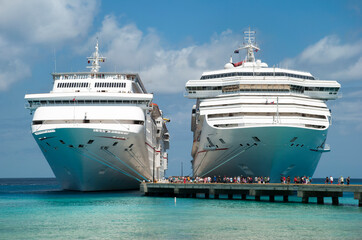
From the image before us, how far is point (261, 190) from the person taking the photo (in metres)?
41.8

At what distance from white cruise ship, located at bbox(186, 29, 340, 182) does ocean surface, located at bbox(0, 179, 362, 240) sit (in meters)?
4.96

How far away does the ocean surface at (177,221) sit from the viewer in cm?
2458

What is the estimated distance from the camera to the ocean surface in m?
24.6

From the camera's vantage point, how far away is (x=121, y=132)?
46125 mm

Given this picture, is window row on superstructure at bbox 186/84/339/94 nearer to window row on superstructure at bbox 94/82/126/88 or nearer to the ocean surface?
window row on superstructure at bbox 94/82/126/88

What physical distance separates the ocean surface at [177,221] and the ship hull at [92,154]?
20.5 ft

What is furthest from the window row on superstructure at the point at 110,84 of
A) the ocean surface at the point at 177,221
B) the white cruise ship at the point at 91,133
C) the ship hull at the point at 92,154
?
the ocean surface at the point at 177,221

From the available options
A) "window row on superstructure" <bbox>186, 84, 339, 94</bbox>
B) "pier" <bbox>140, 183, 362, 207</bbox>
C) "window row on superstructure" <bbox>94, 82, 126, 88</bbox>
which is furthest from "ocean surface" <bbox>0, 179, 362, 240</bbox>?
"window row on superstructure" <bbox>94, 82, 126, 88</bbox>

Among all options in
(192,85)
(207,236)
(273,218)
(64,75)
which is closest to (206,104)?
(192,85)

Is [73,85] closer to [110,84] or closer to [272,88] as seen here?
[110,84]

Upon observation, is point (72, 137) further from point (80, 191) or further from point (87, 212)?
point (87, 212)

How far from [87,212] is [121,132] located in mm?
13435

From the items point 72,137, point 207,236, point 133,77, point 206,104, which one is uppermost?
point 133,77

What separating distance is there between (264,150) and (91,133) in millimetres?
15189
